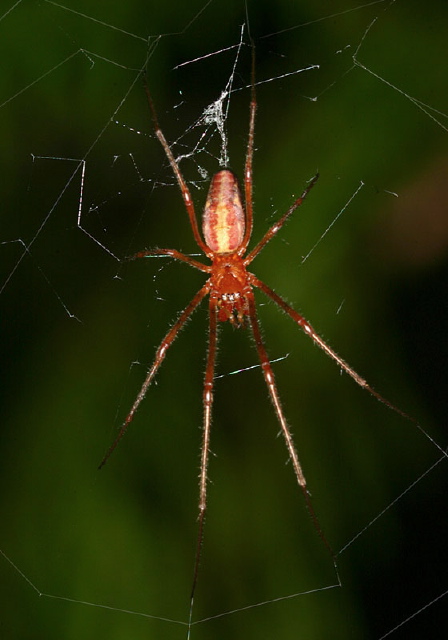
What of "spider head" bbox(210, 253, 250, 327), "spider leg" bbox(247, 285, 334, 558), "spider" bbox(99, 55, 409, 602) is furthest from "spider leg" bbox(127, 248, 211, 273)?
"spider leg" bbox(247, 285, 334, 558)

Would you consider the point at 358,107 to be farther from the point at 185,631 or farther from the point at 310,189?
the point at 185,631

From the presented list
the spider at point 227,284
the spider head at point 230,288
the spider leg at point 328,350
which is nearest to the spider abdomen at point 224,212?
the spider at point 227,284

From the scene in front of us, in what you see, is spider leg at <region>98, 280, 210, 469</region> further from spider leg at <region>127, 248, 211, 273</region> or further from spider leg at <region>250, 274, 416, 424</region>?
spider leg at <region>250, 274, 416, 424</region>

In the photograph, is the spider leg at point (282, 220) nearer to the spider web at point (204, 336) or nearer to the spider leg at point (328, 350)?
the spider web at point (204, 336)

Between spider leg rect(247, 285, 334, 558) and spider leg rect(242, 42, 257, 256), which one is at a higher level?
spider leg rect(242, 42, 257, 256)

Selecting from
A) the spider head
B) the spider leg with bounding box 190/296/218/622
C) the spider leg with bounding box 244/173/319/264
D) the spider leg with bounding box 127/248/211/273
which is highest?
the spider leg with bounding box 244/173/319/264

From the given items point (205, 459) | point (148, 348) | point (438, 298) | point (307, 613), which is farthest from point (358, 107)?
point (307, 613)
